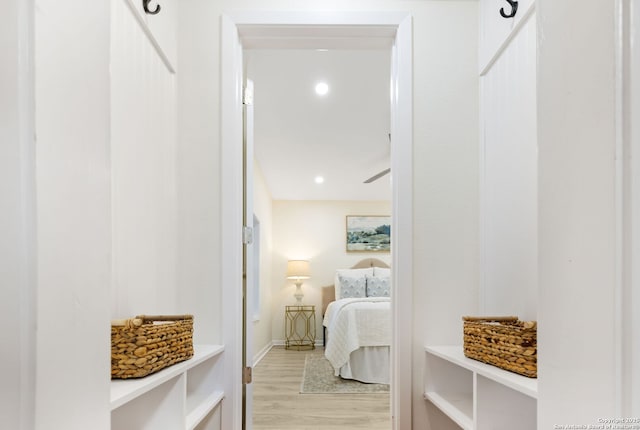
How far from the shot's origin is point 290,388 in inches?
176

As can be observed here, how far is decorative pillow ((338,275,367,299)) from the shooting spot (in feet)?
22.4

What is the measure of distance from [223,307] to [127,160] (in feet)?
2.46

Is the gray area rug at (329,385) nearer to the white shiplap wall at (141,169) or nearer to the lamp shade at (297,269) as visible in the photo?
the lamp shade at (297,269)

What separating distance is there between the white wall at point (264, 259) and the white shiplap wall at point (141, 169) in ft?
12.5

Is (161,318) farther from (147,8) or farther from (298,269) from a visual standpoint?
(298,269)

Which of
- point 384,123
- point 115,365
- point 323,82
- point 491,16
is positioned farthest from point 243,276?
point 384,123

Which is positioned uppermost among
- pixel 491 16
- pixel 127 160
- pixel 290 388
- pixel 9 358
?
pixel 491 16

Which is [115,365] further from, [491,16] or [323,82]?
[323,82]

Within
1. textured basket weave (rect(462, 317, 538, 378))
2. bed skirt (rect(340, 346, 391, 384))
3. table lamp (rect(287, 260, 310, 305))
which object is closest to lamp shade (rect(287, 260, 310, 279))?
table lamp (rect(287, 260, 310, 305))

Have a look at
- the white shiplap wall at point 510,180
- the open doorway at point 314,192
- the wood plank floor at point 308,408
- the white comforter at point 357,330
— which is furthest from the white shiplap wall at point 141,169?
the white comforter at point 357,330

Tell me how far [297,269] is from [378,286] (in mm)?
1175

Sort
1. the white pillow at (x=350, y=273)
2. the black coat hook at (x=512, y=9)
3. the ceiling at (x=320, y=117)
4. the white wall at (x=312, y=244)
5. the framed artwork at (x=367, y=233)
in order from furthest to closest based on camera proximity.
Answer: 1. the framed artwork at (x=367, y=233)
2. the white wall at (x=312, y=244)
3. the white pillow at (x=350, y=273)
4. the ceiling at (x=320, y=117)
5. the black coat hook at (x=512, y=9)

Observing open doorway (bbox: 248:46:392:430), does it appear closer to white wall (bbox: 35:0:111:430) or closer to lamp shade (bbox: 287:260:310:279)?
lamp shade (bbox: 287:260:310:279)

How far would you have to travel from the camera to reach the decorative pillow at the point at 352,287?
22.4ft
